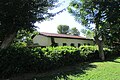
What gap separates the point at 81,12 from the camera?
2583cm

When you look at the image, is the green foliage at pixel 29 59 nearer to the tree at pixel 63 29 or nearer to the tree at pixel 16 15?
the tree at pixel 16 15

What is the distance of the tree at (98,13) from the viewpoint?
84.3 feet

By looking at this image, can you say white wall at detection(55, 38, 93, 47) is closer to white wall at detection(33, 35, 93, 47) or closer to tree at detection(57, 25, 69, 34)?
white wall at detection(33, 35, 93, 47)

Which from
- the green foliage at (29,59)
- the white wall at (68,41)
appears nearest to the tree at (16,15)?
the green foliage at (29,59)

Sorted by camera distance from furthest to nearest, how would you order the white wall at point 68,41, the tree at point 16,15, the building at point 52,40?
the white wall at point 68,41
the building at point 52,40
the tree at point 16,15

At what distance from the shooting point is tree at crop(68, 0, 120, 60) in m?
25.7

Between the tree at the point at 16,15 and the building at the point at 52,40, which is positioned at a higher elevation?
the tree at the point at 16,15

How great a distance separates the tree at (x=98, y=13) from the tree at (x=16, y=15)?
12186 mm

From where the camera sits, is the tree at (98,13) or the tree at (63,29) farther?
the tree at (63,29)

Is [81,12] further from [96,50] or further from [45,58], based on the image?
[45,58]

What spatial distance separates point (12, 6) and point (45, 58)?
13.5ft

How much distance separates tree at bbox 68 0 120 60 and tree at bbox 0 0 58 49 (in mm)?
12186

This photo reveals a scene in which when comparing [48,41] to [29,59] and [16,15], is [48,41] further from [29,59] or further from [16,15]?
[29,59]

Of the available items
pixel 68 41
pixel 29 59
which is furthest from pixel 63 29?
pixel 29 59
